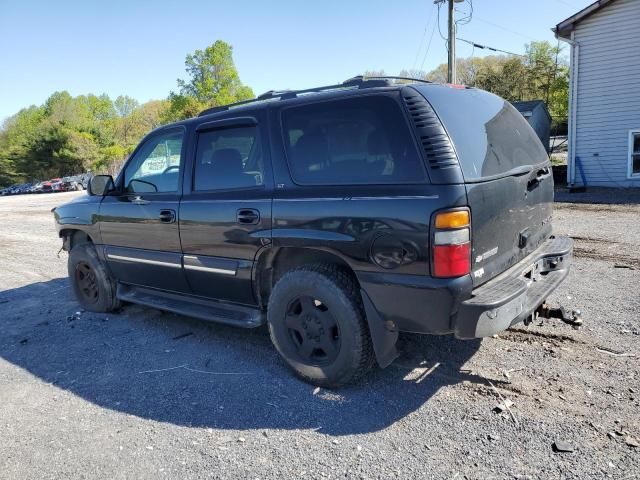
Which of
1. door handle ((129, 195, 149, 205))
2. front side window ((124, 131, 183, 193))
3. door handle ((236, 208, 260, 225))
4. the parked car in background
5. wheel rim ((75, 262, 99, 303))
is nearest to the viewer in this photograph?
door handle ((236, 208, 260, 225))

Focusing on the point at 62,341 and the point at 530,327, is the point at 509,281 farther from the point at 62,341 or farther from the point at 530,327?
the point at 62,341

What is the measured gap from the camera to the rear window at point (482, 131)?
10.0 ft

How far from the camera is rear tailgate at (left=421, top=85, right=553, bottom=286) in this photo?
3002 mm

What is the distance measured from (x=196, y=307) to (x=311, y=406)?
5.17 feet

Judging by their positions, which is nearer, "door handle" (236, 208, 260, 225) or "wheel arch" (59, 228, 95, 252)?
"door handle" (236, 208, 260, 225)

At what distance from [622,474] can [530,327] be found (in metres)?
2.01

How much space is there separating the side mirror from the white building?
14672 millimetres

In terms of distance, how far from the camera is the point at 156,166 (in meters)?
4.77

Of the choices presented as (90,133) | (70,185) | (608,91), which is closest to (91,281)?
(608,91)

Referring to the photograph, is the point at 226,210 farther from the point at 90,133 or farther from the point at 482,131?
the point at 90,133

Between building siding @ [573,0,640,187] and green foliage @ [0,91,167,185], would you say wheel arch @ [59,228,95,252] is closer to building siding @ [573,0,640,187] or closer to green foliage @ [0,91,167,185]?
building siding @ [573,0,640,187]

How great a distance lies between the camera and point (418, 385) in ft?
11.5

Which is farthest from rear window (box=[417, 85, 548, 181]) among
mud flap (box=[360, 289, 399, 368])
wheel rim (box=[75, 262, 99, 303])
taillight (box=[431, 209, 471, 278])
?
wheel rim (box=[75, 262, 99, 303])

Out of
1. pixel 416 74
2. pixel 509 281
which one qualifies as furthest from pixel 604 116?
pixel 416 74
